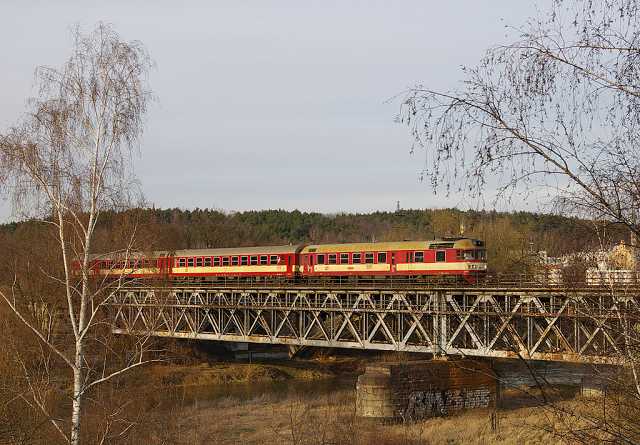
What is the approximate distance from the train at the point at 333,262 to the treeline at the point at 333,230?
70.5 inches

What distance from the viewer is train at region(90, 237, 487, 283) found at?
39.7 metres

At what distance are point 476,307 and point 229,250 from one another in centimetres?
2094

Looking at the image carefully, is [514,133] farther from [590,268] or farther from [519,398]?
[519,398]

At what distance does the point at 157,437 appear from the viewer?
2525cm

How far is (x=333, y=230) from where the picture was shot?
6078 inches

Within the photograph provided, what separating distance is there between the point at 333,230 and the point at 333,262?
109613 mm

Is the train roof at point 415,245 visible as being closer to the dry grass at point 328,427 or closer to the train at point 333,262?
the train at point 333,262

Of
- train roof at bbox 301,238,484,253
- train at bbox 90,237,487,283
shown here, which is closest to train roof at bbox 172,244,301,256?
train at bbox 90,237,487,283

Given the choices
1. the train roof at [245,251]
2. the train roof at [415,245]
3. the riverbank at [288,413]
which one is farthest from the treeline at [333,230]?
the riverbank at [288,413]

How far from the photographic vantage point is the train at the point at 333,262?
39688 mm

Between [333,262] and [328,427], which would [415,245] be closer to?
[333,262]

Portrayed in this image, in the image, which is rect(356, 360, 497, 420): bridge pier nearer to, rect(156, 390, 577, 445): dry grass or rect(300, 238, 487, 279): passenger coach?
rect(156, 390, 577, 445): dry grass

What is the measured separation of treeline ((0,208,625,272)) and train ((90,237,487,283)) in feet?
5.87

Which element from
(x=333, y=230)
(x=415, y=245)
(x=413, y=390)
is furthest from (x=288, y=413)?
(x=333, y=230)
